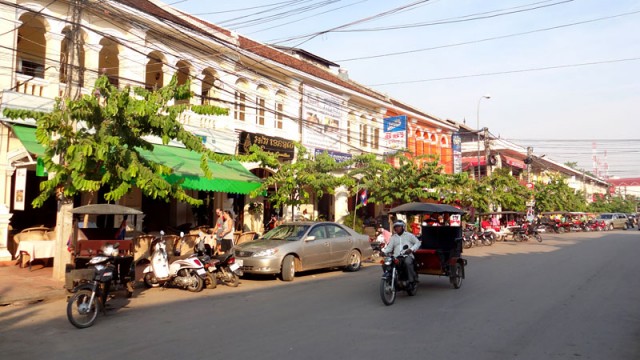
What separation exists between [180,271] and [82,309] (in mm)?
3216

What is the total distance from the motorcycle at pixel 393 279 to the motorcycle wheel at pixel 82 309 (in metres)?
4.67

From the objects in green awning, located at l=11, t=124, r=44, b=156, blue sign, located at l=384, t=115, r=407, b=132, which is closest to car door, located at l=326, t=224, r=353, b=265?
green awning, located at l=11, t=124, r=44, b=156

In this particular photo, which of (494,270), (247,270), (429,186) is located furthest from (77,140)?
(429,186)

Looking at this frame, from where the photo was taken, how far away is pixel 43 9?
44.0ft

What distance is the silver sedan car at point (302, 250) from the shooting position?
11.7m

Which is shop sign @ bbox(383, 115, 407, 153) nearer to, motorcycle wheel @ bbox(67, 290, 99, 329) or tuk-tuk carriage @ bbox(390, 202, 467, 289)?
tuk-tuk carriage @ bbox(390, 202, 467, 289)

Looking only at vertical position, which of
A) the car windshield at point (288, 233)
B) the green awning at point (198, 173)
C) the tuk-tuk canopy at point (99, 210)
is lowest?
the car windshield at point (288, 233)

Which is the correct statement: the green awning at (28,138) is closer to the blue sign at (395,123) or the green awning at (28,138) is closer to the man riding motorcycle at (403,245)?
the man riding motorcycle at (403,245)

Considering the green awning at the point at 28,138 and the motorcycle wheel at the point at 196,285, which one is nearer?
the motorcycle wheel at the point at 196,285

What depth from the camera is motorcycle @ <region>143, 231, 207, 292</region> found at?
33.6ft

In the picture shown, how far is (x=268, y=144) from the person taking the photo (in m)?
20.6

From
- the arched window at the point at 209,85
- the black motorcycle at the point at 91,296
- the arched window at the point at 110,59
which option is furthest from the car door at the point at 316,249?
the arched window at the point at 110,59

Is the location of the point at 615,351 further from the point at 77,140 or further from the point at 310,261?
the point at 77,140

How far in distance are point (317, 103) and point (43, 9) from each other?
12870 mm
